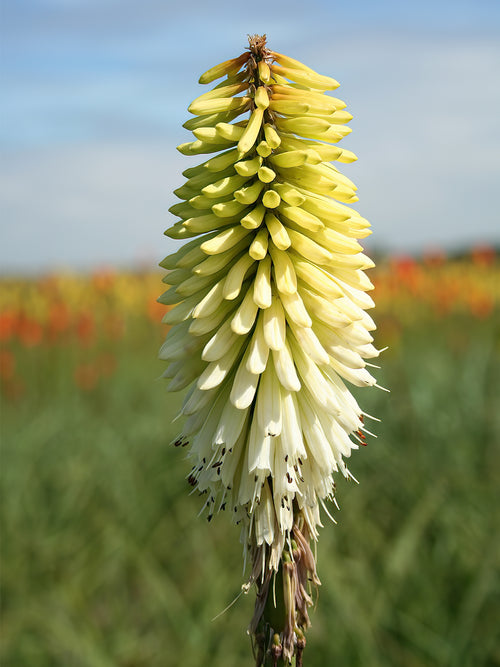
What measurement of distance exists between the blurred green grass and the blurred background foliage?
0.02m

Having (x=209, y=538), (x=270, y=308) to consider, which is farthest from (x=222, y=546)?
(x=270, y=308)

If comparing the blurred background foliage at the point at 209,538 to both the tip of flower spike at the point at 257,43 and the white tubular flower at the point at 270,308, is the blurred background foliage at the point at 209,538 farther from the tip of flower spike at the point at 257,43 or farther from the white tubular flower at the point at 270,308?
the tip of flower spike at the point at 257,43

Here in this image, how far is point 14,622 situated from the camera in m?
6.26

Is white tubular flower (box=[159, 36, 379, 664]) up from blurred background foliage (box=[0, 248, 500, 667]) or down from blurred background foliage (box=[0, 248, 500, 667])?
up

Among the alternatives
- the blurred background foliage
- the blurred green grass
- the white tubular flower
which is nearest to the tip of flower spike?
the white tubular flower

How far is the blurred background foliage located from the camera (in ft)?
18.2

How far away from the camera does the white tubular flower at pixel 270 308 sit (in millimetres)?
1945

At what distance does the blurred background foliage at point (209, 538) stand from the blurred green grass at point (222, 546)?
0.06ft

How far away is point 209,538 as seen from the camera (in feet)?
23.6

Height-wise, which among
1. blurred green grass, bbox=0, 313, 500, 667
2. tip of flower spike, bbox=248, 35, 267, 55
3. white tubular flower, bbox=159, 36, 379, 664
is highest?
tip of flower spike, bbox=248, 35, 267, 55

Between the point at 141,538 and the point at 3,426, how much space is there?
3.79 meters

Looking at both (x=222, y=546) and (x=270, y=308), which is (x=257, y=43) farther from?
(x=222, y=546)

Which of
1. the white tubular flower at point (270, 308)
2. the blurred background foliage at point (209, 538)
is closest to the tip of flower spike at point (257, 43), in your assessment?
the white tubular flower at point (270, 308)

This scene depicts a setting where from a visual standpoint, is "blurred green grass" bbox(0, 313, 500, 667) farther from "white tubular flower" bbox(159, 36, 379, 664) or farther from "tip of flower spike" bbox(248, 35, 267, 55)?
"tip of flower spike" bbox(248, 35, 267, 55)
